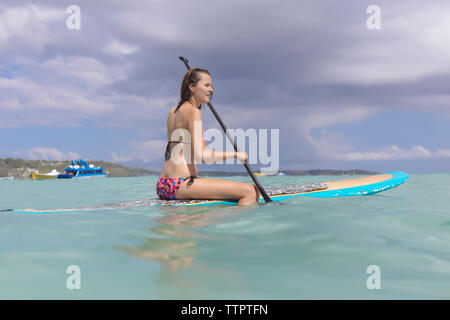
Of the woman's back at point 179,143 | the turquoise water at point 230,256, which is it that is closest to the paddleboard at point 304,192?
the woman's back at point 179,143

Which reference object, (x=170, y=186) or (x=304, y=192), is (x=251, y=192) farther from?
(x=304, y=192)

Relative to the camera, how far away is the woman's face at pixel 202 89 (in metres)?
4.48

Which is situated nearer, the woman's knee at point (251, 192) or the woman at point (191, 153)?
the woman at point (191, 153)

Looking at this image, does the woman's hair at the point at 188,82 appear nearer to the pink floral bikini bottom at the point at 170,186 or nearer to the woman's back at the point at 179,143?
the woman's back at the point at 179,143

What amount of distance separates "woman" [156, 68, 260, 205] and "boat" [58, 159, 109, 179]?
185ft

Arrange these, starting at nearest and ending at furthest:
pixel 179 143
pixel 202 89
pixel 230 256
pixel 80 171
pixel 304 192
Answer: pixel 230 256
pixel 179 143
pixel 202 89
pixel 304 192
pixel 80 171

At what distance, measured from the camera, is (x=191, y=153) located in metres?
4.43

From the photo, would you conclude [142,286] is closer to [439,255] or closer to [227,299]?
[227,299]

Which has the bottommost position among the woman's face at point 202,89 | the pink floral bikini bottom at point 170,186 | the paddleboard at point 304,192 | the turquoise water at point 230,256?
the turquoise water at point 230,256

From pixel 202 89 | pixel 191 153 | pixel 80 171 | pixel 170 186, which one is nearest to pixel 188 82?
pixel 202 89

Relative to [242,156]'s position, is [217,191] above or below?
below

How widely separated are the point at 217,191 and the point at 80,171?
5797 centimetres

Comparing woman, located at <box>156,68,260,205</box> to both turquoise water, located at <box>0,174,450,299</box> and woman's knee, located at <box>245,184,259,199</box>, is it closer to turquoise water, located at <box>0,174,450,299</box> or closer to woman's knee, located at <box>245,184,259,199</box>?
woman's knee, located at <box>245,184,259,199</box>

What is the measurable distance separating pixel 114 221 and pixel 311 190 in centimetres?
342
